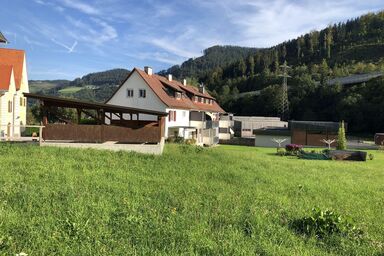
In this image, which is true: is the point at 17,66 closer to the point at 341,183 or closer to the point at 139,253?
the point at 341,183

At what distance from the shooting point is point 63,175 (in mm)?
11750

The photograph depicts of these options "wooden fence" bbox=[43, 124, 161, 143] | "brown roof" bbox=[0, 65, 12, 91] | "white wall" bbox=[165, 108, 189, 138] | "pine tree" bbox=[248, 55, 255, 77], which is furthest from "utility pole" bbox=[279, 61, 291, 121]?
"pine tree" bbox=[248, 55, 255, 77]

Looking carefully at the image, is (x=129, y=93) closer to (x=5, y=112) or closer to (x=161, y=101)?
(x=161, y=101)

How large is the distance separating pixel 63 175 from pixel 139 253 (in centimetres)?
680

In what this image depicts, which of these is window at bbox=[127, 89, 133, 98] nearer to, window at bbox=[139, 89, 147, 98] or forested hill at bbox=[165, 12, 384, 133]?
→ window at bbox=[139, 89, 147, 98]

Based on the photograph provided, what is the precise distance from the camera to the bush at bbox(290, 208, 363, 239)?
23.9ft

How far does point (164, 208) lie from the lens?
853 centimetres

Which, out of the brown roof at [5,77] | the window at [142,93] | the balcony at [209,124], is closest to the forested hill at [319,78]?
the balcony at [209,124]

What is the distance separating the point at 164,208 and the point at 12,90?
26013 millimetres

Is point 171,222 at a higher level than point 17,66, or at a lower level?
lower

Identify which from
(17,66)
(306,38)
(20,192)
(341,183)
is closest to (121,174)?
(20,192)

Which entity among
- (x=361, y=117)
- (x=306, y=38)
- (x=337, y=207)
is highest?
(x=306, y=38)

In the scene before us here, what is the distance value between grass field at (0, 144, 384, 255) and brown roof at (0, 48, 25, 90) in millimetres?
21323

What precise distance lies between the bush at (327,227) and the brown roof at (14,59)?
1241 inches
